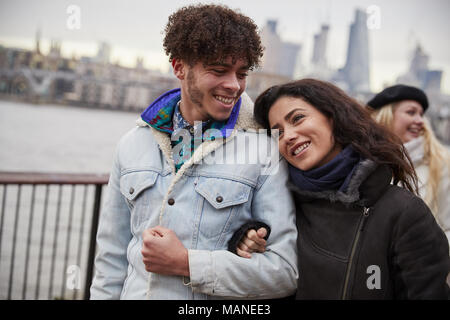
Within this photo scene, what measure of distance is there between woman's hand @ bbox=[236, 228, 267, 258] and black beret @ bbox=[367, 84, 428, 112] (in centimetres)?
179

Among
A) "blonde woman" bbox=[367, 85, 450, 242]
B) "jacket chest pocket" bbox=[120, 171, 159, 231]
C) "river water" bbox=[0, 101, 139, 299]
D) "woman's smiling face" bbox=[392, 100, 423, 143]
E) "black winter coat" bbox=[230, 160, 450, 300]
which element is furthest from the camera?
"river water" bbox=[0, 101, 139, 299]

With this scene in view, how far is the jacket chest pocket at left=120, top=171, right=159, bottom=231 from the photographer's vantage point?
5.14ft

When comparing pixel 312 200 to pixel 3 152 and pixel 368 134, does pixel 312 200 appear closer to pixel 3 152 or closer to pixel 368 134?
pixel 368 134

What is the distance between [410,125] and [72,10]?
2.35 metres

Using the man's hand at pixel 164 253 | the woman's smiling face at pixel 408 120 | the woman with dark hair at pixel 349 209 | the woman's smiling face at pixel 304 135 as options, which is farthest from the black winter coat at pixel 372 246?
the woman's smiling face at pixel 408 120

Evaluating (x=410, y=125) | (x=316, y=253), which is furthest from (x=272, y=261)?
(x=410, y=125)

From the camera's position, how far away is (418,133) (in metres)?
2.70

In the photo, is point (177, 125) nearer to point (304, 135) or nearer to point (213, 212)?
point (213, 212)

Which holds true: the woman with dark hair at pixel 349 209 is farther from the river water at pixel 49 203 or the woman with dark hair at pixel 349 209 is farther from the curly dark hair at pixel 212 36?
the river water at pixel 49 203

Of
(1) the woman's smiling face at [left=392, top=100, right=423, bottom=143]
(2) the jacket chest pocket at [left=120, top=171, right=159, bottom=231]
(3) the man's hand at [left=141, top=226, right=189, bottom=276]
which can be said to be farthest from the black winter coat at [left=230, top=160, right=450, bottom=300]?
(1) the woman's smiling face at [left=392, top=100, right=423, bottom=143]

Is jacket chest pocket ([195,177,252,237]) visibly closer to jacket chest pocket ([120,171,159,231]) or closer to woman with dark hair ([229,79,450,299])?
woman with dark hair ([229,79,450,299])

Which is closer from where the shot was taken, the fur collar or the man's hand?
the man's hand

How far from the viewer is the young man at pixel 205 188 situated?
1419 millimetres
